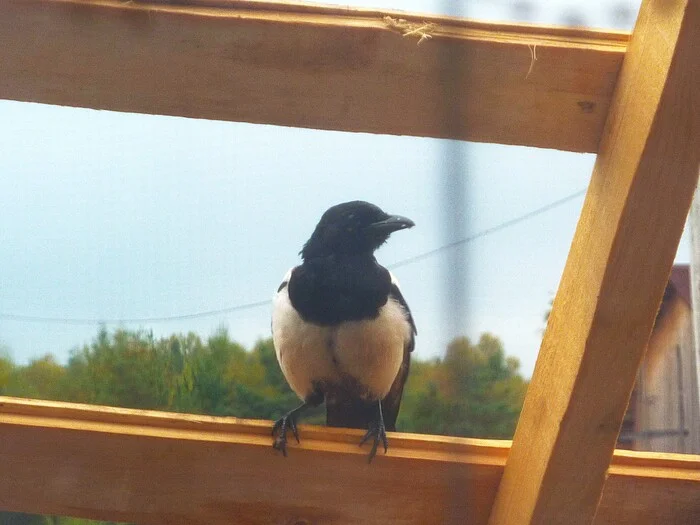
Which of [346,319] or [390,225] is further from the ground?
[390,225]

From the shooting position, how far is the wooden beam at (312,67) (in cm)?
111

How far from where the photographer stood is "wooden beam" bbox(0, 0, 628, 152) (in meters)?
1.11

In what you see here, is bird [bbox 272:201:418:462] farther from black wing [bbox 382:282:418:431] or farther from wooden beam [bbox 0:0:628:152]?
wooden beam [bbox 0:0:628:152]

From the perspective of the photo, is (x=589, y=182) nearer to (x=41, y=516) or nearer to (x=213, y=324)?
(x=213, y=324)

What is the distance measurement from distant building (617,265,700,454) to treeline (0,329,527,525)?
15.4 inches

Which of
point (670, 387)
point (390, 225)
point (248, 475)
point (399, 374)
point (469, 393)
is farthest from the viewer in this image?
point (399, 374)

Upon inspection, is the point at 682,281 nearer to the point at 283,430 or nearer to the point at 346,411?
the point at 283,430

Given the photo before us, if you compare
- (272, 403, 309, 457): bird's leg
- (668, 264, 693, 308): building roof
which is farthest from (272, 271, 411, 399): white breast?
(668, 264, 693, 308): building roof

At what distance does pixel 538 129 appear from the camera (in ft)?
3.91

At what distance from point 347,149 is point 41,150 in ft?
1.49

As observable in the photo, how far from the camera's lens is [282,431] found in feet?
4.99

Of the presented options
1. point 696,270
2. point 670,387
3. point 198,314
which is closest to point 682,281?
point 696,270

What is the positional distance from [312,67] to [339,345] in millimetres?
1069

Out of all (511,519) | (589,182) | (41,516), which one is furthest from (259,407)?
(589,182)
